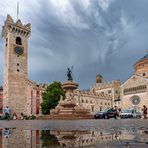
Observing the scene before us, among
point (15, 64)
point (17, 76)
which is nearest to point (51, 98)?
point (17, 76)

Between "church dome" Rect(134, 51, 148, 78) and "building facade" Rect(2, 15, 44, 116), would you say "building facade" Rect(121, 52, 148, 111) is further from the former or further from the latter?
"building facade" Rect(2, 15, 44, 116)

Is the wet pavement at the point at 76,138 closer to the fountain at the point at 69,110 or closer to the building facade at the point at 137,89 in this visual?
the fountain at the point at 69,110

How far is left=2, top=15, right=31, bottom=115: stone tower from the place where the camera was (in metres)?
61.9

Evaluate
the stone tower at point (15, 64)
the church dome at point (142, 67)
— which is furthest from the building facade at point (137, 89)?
the stone tower at point (15, 64)

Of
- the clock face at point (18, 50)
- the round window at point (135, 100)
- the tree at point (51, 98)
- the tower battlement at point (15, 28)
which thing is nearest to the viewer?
the tree at point (51, 98)

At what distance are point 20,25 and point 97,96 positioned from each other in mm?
31616

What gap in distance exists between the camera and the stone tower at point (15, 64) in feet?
203

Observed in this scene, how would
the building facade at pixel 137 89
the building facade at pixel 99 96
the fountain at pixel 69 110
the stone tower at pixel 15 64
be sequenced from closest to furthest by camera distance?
the fountain at pixel 69 110 < the stone tower at pixel 15 64 < the building facade at pixel 137 89 < the building facade at pixel 99 96

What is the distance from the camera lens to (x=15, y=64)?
210ft

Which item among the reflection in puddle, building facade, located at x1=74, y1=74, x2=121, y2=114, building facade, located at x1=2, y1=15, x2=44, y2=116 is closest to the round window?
building facade, located at x1=74, y1=74, x2=121, y2=114

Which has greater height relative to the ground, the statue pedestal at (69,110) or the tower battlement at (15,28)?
the tower battlement at (15,28)

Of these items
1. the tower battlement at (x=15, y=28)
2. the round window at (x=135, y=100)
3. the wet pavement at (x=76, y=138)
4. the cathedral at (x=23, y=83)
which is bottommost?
the wet pavement at (x=76, y=138)

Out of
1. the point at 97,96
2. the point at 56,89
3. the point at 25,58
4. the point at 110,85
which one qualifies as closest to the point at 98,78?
the point at 110,85

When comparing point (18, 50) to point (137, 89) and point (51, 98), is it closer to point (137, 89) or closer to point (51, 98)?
point (51, 98)
